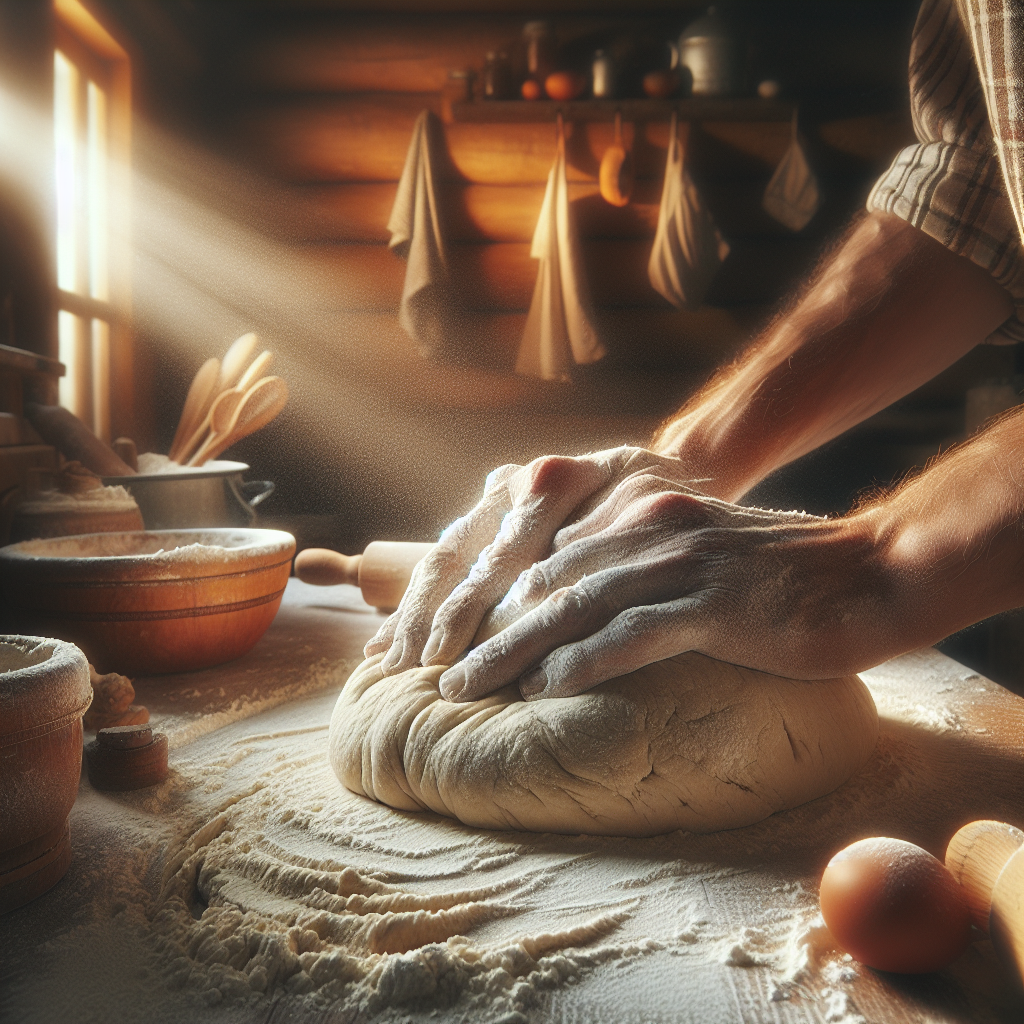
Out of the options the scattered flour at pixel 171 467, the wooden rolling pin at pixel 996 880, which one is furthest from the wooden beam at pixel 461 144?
the wooden rolling pin at pixel 996 880

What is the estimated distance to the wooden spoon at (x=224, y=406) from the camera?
7.52 ft

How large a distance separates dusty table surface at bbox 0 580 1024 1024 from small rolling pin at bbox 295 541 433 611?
57 centimetres

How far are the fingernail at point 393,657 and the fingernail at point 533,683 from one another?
0.72 feet

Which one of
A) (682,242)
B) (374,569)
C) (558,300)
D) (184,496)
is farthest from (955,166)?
(558,300)

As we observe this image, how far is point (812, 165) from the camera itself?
3.80 metres

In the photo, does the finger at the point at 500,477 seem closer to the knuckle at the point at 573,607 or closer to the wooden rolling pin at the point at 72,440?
the knuckle at the point at 573,607

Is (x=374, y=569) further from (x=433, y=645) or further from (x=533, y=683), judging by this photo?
(x=533, y=683)

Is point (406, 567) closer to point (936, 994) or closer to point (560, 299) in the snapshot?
point (936, 994)

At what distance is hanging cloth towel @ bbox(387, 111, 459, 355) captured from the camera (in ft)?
12.2

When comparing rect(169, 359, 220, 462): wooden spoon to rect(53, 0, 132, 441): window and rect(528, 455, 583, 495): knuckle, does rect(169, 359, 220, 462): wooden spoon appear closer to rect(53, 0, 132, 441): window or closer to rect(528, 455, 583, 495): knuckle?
rect(53, 0, 132, 441): window

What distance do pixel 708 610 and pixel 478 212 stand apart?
3.54m

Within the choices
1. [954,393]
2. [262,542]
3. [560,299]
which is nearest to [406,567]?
[262,542]

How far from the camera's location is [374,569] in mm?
1938

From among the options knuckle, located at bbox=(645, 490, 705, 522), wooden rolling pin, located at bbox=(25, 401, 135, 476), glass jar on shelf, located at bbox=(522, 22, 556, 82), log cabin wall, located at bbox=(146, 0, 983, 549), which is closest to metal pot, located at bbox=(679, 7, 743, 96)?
log cabin wall, located at bbox=(146, 0, 983, 549)
